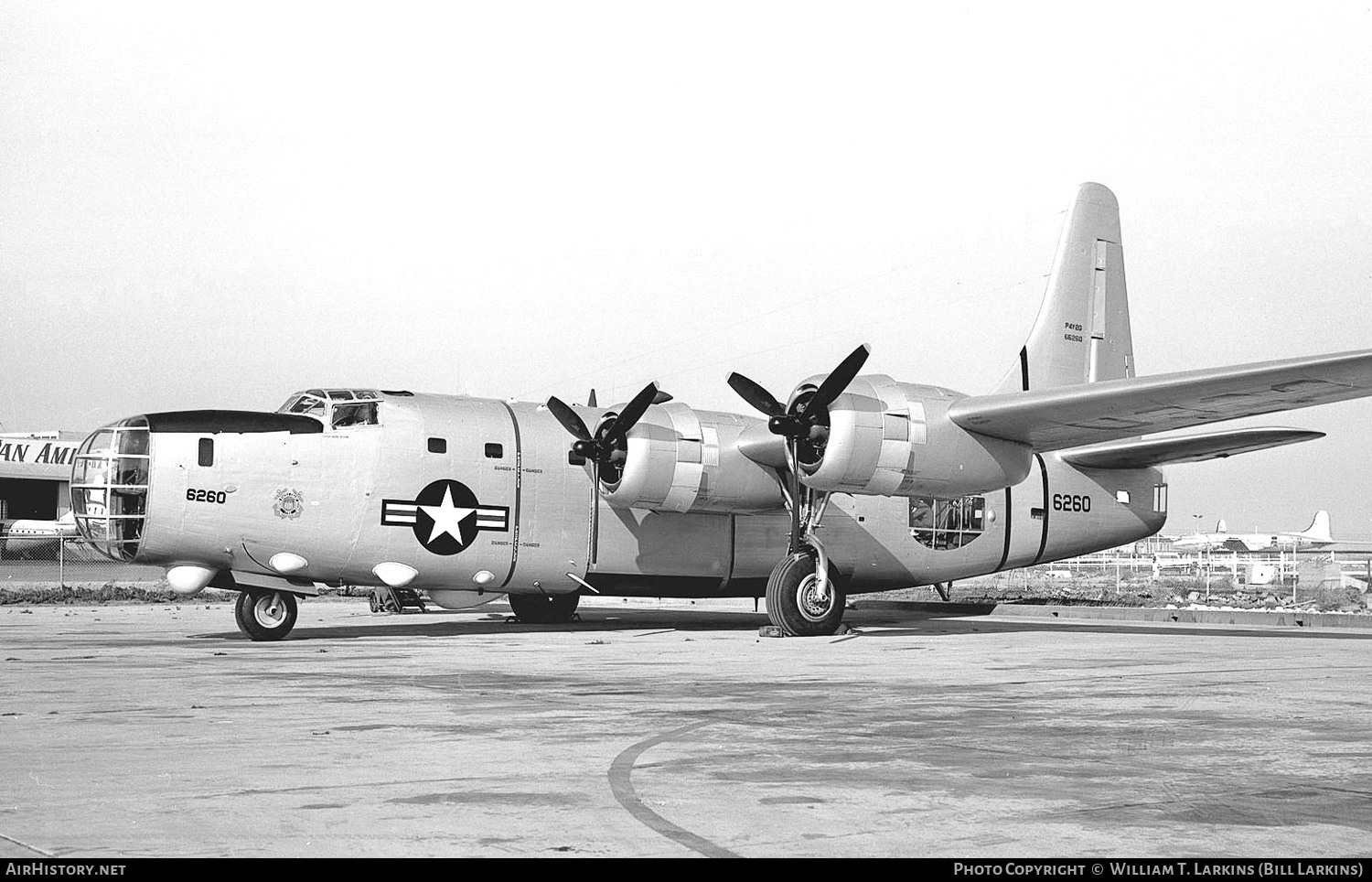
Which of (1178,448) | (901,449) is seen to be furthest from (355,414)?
(1178,448)

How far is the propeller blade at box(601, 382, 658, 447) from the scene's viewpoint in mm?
21344

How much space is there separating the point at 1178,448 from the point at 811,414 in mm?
7858

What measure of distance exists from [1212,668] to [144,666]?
440 inches

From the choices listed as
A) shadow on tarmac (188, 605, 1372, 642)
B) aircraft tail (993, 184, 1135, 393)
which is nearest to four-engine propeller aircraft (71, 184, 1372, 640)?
shadow on tarmac (188, 605, 1372, 642)

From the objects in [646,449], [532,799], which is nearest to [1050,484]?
[646,449]

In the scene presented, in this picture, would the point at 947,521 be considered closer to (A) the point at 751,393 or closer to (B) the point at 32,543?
(A) the point at 751,393

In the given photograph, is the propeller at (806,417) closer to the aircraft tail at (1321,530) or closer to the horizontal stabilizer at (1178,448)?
the horizontal stabilizer at (1178,448)

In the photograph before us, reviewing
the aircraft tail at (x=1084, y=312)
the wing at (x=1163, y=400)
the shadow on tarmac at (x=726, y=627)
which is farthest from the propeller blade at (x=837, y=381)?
the aircraft tail at (x=1084, y=312)

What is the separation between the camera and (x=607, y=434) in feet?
70.4

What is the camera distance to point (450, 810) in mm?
6191

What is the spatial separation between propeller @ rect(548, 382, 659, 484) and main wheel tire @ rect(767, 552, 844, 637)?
3.01 meters

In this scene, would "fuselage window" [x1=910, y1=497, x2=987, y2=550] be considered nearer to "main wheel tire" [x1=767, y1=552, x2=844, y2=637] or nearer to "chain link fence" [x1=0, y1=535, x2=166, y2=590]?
"main wheel tire" [x1=767, y1=552, x2=844, y2=637]

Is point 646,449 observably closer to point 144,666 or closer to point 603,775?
point 144,666

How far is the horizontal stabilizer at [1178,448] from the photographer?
902 inches
